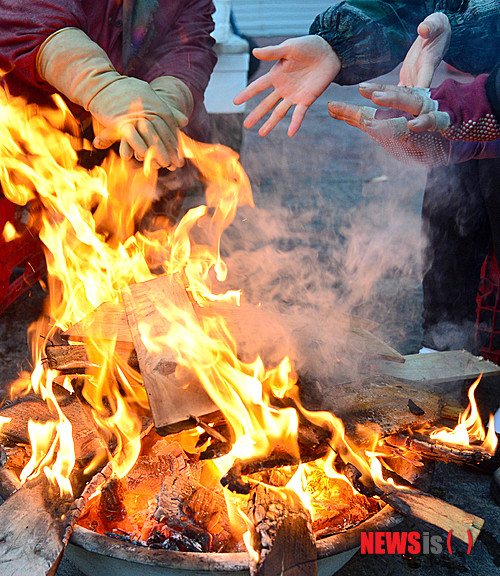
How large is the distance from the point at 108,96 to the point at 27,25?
50 centimetres

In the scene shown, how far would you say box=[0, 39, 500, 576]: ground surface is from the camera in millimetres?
1906

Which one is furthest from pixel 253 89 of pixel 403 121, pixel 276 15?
pixel 276 15

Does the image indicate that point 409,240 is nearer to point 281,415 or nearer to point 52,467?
point 281,415

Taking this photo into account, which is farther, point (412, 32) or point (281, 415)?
point (412, 32)

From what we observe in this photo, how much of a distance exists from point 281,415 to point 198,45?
2312 mm

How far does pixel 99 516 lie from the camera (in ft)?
4.87

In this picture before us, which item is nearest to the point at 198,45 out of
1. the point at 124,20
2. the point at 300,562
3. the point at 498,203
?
the point at 124,20

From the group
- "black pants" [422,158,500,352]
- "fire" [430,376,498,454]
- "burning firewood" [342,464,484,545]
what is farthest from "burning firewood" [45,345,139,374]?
"black pants" [422,158,500,352]

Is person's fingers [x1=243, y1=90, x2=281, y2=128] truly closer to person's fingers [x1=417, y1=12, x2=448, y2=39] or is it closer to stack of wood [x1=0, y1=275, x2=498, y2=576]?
person's fingers [x1=417, y1=12, x2=448, y2=39]

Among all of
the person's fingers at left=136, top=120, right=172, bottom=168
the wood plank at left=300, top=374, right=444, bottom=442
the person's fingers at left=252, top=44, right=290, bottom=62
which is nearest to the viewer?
the wood plank at left=300, top=374, right=444, bottom=442

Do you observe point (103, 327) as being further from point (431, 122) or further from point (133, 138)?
point (431, 122)

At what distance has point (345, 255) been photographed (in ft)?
12.7

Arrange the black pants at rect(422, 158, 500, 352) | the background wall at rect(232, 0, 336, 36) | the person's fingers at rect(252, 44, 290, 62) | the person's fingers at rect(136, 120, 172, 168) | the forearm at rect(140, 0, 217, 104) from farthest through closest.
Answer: the background wall at rect(232, 0, 336, 36) < the forearm at rect(140, 0, 217, 104) < the black pants at rect(422, 158, 500, 352) < the person's fingers at rect(136, 120, 172, 168) < the person's fingers at rect(252, 44, 290, 62)

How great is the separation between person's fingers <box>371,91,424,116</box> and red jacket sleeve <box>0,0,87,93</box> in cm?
149
